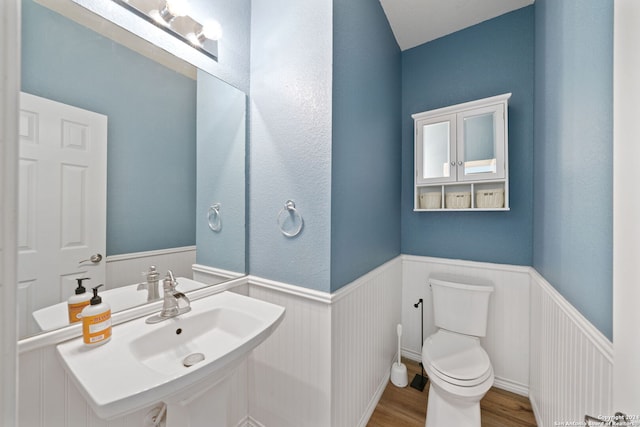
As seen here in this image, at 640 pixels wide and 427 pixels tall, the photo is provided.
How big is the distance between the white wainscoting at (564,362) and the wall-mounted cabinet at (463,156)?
0.63m


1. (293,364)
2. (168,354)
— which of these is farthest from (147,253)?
(293,364)

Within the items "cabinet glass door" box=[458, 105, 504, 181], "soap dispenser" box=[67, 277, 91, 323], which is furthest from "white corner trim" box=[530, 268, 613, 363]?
"soap dispenser" box=[67, 277, 91, 323]

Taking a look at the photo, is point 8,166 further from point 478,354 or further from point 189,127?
point 478,354

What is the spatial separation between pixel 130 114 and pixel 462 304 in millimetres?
2193

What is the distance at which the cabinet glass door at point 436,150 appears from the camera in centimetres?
184

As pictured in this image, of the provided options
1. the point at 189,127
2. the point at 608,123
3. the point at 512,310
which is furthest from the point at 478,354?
the point at 189,127

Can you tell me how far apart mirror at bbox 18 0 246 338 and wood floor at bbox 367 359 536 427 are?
130cm

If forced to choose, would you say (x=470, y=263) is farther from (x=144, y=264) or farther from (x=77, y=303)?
(x=77, y=303)

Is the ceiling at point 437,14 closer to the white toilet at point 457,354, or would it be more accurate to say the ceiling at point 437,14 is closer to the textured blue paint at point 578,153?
the textured blue paint at point 578,153

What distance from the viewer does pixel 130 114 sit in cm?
104

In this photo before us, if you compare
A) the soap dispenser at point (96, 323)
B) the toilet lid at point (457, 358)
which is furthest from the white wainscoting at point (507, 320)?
the soap dispenser at point (96, 323)

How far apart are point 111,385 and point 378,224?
1458mm

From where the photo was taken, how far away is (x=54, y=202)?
32.7 inches

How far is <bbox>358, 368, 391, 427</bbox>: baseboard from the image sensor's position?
1.48m
